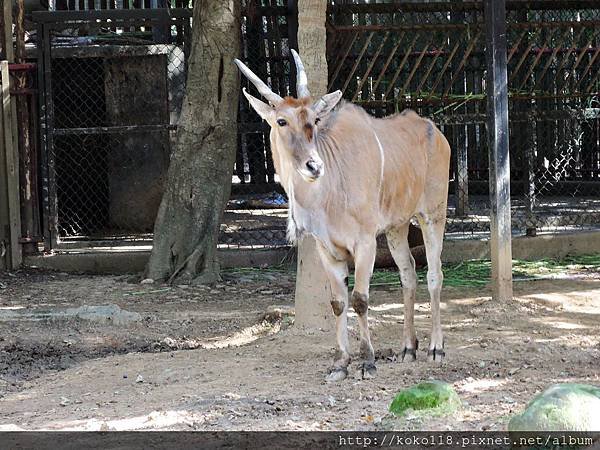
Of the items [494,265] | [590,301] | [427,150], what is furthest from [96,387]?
[590,301]

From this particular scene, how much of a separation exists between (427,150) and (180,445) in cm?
302

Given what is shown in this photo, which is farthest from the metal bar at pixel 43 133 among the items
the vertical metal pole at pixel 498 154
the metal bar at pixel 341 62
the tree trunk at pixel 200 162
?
the vertical metal pole at pixel 498 154

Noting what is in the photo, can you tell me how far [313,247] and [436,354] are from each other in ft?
3.77

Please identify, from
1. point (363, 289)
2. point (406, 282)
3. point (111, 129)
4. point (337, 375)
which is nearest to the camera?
point (337, 375)

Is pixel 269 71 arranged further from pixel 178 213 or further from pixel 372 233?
pixel 372 233

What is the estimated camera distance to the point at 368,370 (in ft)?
20.2

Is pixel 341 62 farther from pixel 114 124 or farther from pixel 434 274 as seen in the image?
pixel 434 274

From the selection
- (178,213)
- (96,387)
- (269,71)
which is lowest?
(96,387)

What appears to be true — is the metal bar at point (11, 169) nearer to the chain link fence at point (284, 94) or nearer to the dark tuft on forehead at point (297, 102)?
the chain link fence at point (284, 94)

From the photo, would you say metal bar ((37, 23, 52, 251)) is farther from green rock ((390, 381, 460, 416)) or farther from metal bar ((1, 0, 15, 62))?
green rock ((390, 381, 460, 416))

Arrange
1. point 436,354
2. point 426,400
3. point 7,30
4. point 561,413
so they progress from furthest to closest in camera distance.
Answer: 1. point 7,30
2. point 436,354
3. point 426,400
4. point 561,413

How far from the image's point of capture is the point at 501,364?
20.8 feet

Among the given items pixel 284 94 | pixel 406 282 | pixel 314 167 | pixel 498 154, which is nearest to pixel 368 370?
pixel 406 282

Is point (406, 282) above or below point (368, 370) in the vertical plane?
above
